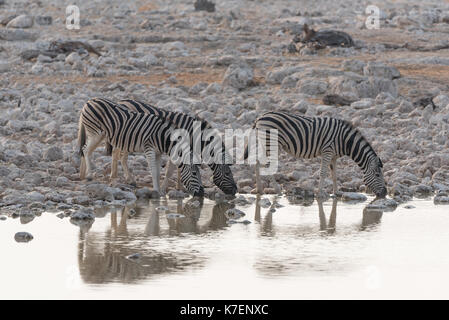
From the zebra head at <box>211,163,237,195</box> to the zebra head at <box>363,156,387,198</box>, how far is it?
1715 mm

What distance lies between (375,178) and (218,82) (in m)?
8.56

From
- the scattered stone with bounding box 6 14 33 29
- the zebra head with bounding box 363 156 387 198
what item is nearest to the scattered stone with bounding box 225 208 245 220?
the zebra head with bounding box 363 156 387 198

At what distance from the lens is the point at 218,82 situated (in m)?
20.3

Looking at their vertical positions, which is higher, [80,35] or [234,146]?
[80,35]

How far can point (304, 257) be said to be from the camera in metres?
8.60

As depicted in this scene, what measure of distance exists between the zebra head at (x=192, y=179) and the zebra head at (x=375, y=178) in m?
2.15

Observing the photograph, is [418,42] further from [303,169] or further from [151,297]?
[151,297]

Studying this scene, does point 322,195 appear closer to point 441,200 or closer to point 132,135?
point 441,200

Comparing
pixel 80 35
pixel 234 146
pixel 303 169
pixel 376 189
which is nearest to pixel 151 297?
pixel 376 189

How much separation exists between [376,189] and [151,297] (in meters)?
5.64

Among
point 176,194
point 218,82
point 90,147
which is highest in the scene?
point 218,82

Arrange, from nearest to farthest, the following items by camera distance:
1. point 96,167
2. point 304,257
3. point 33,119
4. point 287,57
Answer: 1. point 304,257
2. point 96,167
3. point 33,119
4. point 287,57

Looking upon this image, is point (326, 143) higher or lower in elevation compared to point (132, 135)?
lower

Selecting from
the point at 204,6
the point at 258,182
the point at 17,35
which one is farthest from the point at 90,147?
the point at 204,6
